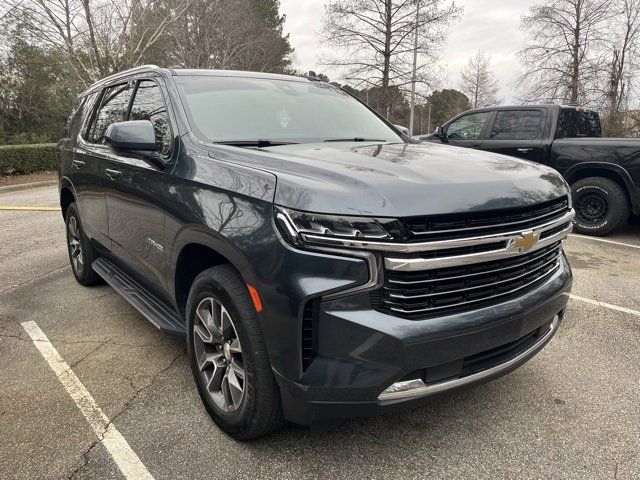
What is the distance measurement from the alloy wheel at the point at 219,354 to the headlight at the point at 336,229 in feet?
2.01

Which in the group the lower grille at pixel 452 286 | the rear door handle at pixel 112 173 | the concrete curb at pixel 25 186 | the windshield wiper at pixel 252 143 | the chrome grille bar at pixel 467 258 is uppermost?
the windshield wiper at pixel 252 143

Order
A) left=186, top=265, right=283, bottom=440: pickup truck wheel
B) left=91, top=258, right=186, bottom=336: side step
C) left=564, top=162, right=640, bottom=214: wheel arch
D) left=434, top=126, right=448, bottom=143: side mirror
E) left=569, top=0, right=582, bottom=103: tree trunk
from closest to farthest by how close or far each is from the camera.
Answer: left=186, top=265, right=283, bottom=440: pickup truck wheel → left=91, top=258, right=186, bottom=336: side step → left=564, top=162, right=640, bottom=214: wheel arch → left=434, top=126, right=448, bottom=143: side mirror → left=569, top=0, right=582, bottom=103: tree trunk

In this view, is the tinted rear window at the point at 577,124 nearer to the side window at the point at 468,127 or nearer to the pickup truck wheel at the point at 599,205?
the pickup truck wheel at the point at 599,205

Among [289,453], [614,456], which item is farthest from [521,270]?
[289,453]

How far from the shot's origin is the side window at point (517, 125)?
7.75m

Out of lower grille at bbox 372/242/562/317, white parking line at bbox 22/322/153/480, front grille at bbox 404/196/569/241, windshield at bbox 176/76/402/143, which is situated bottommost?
white parking line at bbox 22/322/153/480

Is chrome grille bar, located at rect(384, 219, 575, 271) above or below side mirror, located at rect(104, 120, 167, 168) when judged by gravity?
below

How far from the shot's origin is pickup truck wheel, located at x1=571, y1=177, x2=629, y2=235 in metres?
6.81

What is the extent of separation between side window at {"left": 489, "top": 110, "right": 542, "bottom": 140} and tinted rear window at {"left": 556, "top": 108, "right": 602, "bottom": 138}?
1.06 feet

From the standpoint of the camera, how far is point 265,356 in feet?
6.90

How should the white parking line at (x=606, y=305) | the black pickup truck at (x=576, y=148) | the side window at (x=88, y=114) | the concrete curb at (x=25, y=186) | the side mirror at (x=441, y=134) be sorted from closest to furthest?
the white parking line at (x=606, y=305) → the side window at (x=88, y=114) → the black pickup truck at (x=576, y=148) → the side mirror at (x=441, y=134) → the concrete curb at (x=25, y=186)

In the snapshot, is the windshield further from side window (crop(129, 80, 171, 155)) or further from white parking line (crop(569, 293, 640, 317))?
white parking line (crop(569, 293, 640, 317))

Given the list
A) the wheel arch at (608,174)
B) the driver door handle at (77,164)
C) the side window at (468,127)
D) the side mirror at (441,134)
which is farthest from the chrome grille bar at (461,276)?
the side window at (468,127)

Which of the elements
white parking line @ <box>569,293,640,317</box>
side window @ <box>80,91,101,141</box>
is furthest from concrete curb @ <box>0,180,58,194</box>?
white parking line @ <box>569,293,640,317</box>
